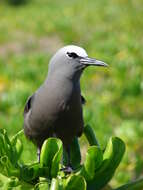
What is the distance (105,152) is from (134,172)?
8.49ft

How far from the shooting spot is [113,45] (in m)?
12.4

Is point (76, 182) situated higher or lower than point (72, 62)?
lower

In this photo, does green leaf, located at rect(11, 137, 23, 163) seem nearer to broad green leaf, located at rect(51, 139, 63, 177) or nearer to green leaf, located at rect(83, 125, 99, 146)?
broad green leaf, located at rect(51, 139, 63, 177)

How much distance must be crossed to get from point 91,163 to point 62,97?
13.4 inches

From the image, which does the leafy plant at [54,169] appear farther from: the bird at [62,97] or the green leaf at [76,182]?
the bird at [62,97]

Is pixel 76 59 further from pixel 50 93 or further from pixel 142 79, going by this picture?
pixel 142 79

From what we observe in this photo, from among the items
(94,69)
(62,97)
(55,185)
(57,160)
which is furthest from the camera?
(94,69)

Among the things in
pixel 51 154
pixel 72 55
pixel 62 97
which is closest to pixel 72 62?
pixel 72 55

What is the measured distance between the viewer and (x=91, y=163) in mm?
2645

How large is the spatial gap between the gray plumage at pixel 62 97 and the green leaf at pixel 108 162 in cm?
23

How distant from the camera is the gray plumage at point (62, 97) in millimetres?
2734

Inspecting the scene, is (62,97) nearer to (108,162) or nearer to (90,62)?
(90,62)

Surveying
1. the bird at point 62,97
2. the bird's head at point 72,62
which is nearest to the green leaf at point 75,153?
the bird at point 62,97

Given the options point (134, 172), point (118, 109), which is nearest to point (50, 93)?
point (134, 172)
